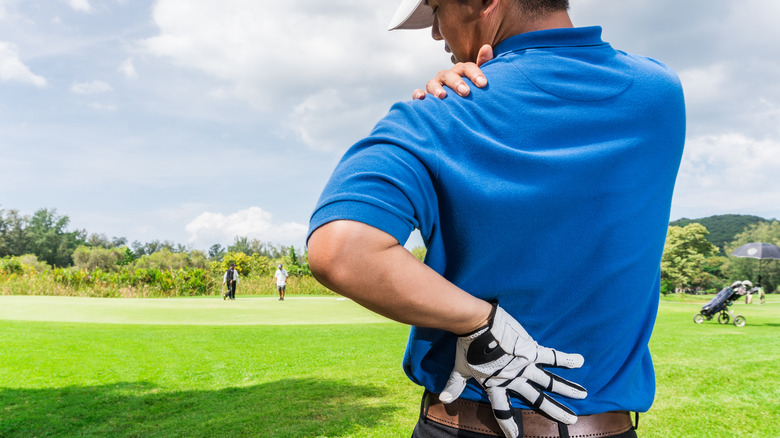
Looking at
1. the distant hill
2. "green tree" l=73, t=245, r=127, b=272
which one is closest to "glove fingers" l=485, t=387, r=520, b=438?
"green tree" l=73, t=245, r=127, b=272

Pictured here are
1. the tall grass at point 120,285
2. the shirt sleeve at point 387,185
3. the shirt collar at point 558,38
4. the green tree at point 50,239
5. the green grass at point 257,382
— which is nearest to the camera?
the shirt sleeve at point 387,185

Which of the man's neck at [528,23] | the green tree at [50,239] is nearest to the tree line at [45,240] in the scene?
the green tree at [50,239]

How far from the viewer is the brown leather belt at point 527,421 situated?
1.34 m

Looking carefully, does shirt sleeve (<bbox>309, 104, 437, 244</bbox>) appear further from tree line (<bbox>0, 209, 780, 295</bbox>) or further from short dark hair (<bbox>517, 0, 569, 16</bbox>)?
tree line (<bbox>0, 209, 780, 295</bbox>)

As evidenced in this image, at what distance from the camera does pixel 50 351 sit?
943 cm

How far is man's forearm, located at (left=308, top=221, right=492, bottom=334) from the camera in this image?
1.08 meters

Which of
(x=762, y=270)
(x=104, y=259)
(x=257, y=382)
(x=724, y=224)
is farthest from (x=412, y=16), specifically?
(x=724, y=224)

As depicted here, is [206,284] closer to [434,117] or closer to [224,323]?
[224,323]

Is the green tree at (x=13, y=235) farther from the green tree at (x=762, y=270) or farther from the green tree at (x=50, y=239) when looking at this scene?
the green tree at (x=762, y=270)

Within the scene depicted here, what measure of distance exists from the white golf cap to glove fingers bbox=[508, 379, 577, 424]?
42.0 inches

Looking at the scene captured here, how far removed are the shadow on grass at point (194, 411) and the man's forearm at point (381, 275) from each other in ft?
15.2

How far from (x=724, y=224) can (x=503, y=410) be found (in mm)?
124609

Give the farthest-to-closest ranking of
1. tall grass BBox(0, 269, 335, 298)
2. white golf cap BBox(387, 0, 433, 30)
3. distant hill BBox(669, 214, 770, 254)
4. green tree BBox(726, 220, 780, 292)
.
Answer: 1. distant hill BBox(669, 214, 770, 254)
2. green tree BBox(726, 220, 780, 292)
3. tall grass BBox(0, 269, 335, 298)
4. white golf cap BBox(387, 0, 433, 30)

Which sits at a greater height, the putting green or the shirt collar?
the shirt collar
